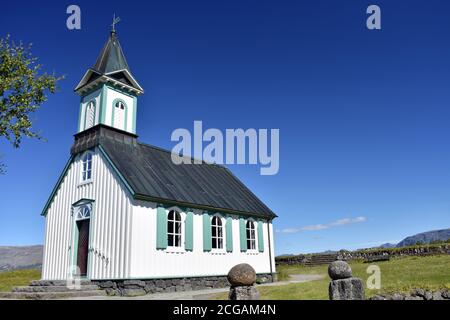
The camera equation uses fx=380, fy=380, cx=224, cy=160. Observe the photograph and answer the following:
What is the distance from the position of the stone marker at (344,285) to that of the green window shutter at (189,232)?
9416mm

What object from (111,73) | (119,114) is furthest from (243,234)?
(111,73)

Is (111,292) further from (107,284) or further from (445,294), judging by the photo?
(445,294)

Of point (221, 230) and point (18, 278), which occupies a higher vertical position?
point (221, 230)

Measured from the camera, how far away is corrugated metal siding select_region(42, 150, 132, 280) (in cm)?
1493

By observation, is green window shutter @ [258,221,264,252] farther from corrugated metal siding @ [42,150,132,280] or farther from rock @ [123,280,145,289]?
corrugated metal siding @ [42,150,132,280]

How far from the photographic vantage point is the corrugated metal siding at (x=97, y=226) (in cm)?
1493

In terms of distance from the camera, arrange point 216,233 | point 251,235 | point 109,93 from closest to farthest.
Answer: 1. point 109,93
2. point 216,233
3. point 251,235

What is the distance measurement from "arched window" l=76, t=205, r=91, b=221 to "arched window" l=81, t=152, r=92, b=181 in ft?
4.34

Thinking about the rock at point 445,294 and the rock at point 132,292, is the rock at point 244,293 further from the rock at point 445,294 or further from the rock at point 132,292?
the rock at point 132,292

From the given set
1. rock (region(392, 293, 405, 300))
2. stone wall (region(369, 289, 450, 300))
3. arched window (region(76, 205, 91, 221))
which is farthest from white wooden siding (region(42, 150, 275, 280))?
rock (region(392, 293, 405, 300))

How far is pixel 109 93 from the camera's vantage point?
18.0m

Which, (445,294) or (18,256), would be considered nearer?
(445,294)

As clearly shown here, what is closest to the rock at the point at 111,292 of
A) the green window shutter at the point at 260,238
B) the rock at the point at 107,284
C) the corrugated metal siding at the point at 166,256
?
the rock at the point at 107,284

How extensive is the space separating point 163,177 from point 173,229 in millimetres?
2738
